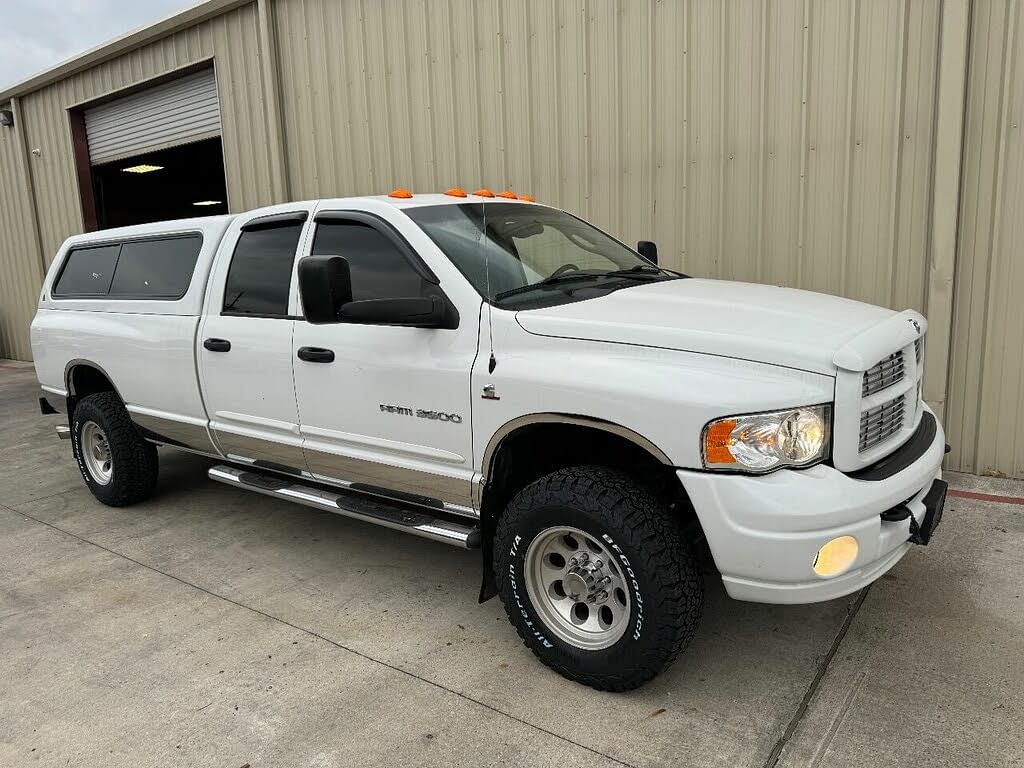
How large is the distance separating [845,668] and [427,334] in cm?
221

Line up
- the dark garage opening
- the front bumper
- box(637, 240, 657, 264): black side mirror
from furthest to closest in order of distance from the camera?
the dark garage opening, box(637, 240, 657, 264): black side mirror, the front bumper

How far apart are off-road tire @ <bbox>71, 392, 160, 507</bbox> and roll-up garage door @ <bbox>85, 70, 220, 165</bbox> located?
582 cm

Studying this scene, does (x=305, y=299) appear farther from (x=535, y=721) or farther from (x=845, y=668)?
(x=845, y=668)

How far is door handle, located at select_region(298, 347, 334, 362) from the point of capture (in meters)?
3.74

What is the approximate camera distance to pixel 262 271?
4.26 metres

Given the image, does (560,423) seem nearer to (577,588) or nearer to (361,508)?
(577,588)

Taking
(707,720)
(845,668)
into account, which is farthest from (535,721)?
(845,668)

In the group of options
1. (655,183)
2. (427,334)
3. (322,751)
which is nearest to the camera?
(322,751)

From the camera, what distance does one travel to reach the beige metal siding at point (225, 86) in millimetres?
9141

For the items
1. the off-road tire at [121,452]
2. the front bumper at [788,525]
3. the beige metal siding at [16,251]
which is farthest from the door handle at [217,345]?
the beige metal siding at [16,251]

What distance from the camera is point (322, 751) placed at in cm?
271

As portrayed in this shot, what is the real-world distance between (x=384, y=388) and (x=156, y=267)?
91.6 inches

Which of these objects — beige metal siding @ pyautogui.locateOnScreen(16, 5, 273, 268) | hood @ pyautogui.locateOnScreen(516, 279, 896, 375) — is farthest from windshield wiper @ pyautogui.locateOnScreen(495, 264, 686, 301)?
beige metal siding @ pyautogui.locateOnScreen(16, 5, 273, 268)

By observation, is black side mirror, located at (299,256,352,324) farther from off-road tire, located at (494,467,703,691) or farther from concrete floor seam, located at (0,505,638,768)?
concrete floor seam, located at (0,505,638,768)
